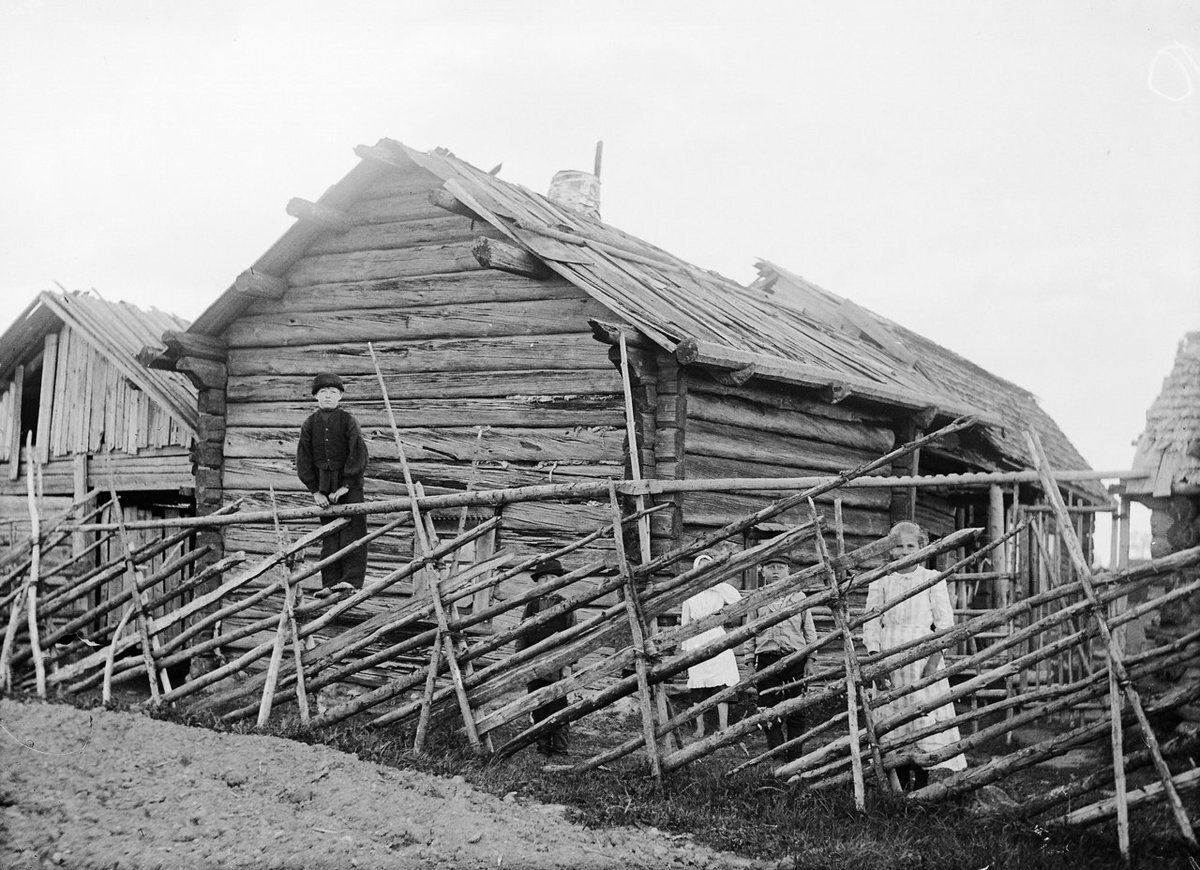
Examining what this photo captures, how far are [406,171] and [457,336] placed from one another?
5.51ft

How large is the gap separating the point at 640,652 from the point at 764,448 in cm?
411

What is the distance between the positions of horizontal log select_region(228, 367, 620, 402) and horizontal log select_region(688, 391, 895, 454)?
0.79 metres

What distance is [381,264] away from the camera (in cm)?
1053

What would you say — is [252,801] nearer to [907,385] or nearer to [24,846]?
[24,846]

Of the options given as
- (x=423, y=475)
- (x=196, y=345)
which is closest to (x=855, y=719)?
(x=423, y=475)

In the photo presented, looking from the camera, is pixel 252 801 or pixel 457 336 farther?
pixel 457 336

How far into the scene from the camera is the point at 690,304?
1034 centimetres

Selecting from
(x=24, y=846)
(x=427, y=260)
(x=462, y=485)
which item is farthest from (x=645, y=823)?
(x=427, y=260)

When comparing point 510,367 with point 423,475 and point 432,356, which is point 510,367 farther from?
point 423,475

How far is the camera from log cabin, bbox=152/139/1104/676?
900cm

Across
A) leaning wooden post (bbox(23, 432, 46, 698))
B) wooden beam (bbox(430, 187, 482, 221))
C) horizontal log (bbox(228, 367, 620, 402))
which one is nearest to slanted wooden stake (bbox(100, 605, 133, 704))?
leaning wooden post (bbox(23, 432, 46, 698))

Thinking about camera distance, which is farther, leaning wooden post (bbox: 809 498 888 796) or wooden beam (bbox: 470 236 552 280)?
wooden beam (bbox: 470 236 552 280)

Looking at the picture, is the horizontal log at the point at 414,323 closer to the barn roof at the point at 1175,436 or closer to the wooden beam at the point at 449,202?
the wooden beam at the point at 449,202

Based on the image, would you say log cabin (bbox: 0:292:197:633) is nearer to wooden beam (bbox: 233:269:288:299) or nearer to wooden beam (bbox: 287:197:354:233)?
wooden beam (bbox: 233:269:288:299)
